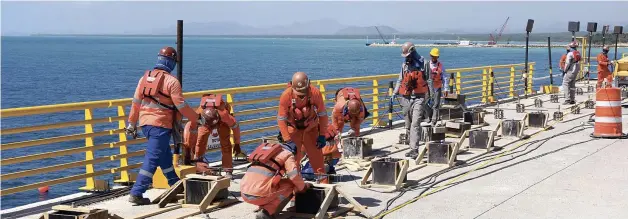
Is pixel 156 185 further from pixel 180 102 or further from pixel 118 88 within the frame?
pixel 118 88

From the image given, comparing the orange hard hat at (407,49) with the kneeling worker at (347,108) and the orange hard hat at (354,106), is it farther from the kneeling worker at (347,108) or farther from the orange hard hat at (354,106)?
the orange hard hat at (354,106)

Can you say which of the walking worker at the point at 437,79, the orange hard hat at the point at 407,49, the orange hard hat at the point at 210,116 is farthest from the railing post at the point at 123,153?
the walking worker at the point at 437,79

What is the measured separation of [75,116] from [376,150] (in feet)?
88.9

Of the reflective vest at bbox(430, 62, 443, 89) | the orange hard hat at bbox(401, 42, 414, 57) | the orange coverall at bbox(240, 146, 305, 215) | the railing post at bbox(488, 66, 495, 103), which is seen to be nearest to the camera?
the orange coverall at bbox(240, 146, 305, 215)

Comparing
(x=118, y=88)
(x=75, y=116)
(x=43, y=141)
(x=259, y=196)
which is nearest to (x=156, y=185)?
(x=43, y=141)

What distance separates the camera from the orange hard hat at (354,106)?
13.7 m

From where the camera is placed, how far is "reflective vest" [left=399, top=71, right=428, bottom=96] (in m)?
14.6

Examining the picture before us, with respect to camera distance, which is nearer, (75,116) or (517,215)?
(517,215)

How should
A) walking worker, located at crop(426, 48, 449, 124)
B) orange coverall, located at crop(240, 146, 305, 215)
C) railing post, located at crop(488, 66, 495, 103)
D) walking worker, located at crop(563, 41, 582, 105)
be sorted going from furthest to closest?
railing post, located at crop(488, 66, 495, 103), walking worker, located at crop(563, 41, 582, 105), walking worker, located at crop(426, 48, 449, 124), orange coverall, located at crop(240, 146, 305, 215)

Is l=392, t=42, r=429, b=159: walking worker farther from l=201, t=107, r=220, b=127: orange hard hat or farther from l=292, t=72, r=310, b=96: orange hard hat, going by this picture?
l=292, t=72, r=310, b=96: orange hard hat

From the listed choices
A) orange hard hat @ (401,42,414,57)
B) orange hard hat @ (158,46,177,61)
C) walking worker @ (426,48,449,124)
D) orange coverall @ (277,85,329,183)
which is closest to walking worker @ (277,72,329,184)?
orange coverall @ (277,85,329,183)

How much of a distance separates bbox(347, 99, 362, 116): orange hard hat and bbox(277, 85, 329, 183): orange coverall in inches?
101

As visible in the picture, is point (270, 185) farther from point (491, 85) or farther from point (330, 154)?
point (491, 85)

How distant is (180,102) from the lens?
34.3ft
